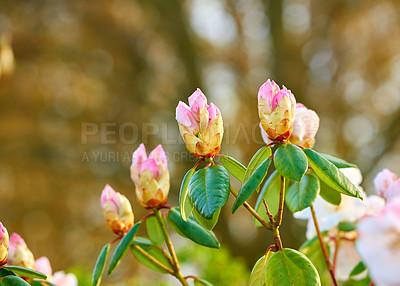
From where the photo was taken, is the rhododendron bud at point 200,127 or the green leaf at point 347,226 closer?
the rhododendron bud at point 200,127

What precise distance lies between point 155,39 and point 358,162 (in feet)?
8.03

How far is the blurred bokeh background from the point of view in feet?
13.8

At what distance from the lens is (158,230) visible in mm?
710

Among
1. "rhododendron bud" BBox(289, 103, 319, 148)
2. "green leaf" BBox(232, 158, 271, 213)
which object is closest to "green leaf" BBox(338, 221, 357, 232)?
"rhododendron bud" BBox(289, 103, 319, 148)

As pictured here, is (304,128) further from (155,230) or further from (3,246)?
(3,246)

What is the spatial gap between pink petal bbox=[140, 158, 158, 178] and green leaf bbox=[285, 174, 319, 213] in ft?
0.66

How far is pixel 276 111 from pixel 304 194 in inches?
4.8

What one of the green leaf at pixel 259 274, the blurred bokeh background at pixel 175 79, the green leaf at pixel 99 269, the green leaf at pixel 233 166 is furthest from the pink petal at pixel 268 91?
the blurred bokeh background at pixel 175 79

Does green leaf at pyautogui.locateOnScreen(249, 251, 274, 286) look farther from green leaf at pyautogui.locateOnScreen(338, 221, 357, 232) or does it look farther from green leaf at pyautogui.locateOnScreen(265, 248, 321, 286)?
green leaf at pyautogui.locateOnScreen(338, 221, 357, 232)

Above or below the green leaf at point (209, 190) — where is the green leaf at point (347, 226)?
below

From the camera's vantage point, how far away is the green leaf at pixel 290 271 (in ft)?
1.67

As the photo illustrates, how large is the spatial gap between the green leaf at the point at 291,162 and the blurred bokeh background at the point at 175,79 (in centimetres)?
355

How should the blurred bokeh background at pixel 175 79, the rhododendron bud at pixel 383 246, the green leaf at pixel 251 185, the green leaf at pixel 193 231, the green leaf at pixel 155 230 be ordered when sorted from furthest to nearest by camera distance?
the blurred bokeh background at pixel 175 79 → the green leaf at pixel 155 230 → the green leaf at pixel 193 231 → the green leaf at pixel 251 185 → the rhododendron bud at pixel 383 246

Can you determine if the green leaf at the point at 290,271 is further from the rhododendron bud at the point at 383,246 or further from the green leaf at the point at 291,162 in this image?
the rhododendron bud at the point at 383,246
